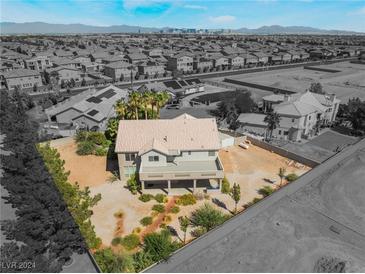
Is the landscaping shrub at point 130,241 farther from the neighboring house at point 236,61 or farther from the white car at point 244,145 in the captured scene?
the neighboring house at point 236,61

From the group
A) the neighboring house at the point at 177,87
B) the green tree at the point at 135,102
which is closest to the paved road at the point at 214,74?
the neighboring house at the point at 177,87

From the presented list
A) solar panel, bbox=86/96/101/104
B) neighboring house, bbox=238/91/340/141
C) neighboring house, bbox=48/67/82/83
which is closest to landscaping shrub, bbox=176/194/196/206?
neighboring house, bbox=238/91/340/141

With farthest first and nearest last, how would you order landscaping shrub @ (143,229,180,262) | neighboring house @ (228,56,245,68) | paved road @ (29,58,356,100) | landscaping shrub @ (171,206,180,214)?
neighboring house @ (228,56,245,68)
paved road @ (29,58,356,100)
landscaping shrub @ (171,206,180,214)
landscaping shrub @ (143,229,180,262)

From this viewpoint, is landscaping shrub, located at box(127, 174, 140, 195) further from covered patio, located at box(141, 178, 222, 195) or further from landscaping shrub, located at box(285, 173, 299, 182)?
landscaping shrub, located at box(285, 173, 299, 182)

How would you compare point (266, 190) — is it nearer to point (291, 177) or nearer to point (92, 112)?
point (291, 177)

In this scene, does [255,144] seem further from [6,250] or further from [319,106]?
[6,250]

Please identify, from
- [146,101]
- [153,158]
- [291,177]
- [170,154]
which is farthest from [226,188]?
[146,101]

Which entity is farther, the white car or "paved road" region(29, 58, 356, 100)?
"paved road" region(29, 58, 356, 100)
